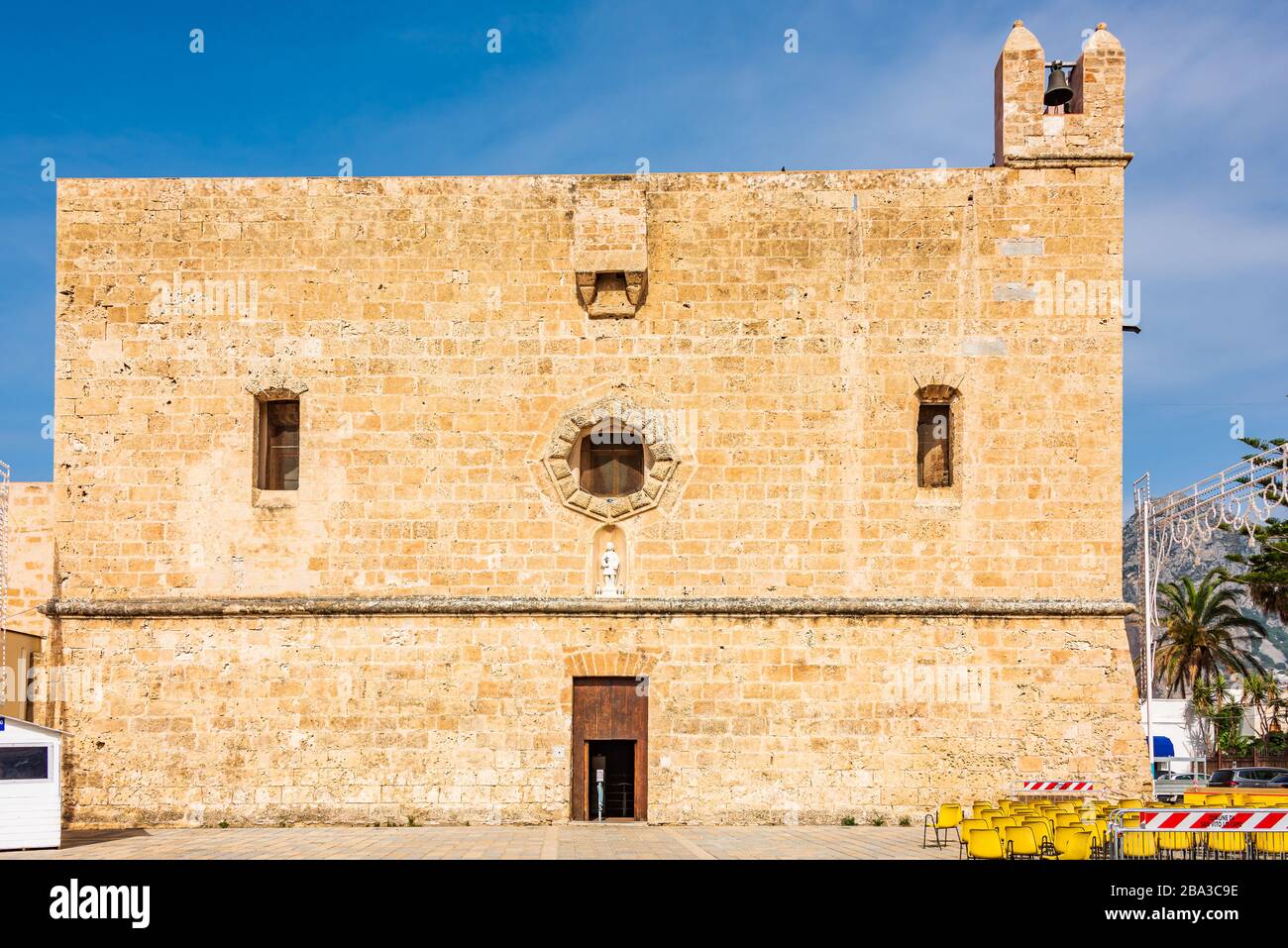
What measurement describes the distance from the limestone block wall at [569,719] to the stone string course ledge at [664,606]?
11 cm

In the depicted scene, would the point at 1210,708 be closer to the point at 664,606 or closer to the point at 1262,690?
the point at 1262,690

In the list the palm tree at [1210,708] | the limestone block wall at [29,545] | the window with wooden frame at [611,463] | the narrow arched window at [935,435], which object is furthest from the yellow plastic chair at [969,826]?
the palm tree at [1210,708]

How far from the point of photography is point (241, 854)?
10805 millimetres

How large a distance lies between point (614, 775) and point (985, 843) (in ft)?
16.9

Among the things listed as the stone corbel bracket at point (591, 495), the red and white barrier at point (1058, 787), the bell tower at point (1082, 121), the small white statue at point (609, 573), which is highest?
the bell tower at point (1082, 121)

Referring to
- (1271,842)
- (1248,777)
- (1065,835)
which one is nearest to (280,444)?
(1065,835)

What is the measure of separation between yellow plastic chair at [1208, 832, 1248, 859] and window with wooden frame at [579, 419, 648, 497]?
261 inches

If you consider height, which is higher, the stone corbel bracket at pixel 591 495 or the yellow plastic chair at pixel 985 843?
the stone corbel bracket at pixel 591 495

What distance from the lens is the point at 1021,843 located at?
9.11 meters

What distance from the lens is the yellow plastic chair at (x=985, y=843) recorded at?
9180 mm

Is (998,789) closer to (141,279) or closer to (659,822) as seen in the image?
(659,822)

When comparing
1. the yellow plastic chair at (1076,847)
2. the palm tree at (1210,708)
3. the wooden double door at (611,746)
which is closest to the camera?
the yellow plastic chair at (1076,847)

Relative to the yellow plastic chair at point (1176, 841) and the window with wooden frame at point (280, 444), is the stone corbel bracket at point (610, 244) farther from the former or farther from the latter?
the yellow plastic chair at point (1176, 841)
